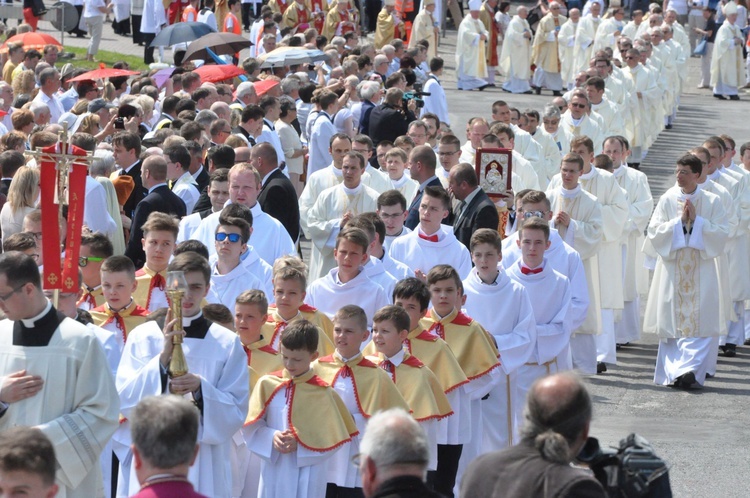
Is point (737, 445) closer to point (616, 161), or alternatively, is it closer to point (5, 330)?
point (616, 161)

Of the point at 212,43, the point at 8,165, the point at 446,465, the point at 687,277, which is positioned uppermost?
the point at 212,43

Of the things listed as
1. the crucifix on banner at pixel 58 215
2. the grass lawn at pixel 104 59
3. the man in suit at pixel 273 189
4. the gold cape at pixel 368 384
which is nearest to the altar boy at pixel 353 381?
the gold cape at pixel 368 384

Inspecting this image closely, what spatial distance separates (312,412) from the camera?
7.22 m

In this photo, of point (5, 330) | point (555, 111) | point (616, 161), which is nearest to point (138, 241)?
point (5, 330)

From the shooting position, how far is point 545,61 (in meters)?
31.6

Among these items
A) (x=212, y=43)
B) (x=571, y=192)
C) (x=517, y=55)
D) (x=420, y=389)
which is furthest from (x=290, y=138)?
(x=517, y=55)

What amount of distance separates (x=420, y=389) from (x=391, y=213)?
9.62ft

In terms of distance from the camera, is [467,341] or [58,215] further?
[467,341]

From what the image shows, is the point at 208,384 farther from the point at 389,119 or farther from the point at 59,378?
the point at 389,119

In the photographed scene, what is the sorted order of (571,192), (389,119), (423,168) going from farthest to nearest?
1. (389,119)
2. (571,192)
3. (423,168)

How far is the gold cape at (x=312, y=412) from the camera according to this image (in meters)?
7.20

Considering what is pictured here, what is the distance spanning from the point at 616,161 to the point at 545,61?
58.4 ft

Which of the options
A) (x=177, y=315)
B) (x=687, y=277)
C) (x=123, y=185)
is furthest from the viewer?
(x=687, y=277)

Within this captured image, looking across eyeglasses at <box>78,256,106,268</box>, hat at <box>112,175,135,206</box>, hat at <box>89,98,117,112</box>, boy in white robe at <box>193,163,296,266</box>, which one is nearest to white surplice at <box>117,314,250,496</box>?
eyeglasses at <box>78,256,106,268</box>
